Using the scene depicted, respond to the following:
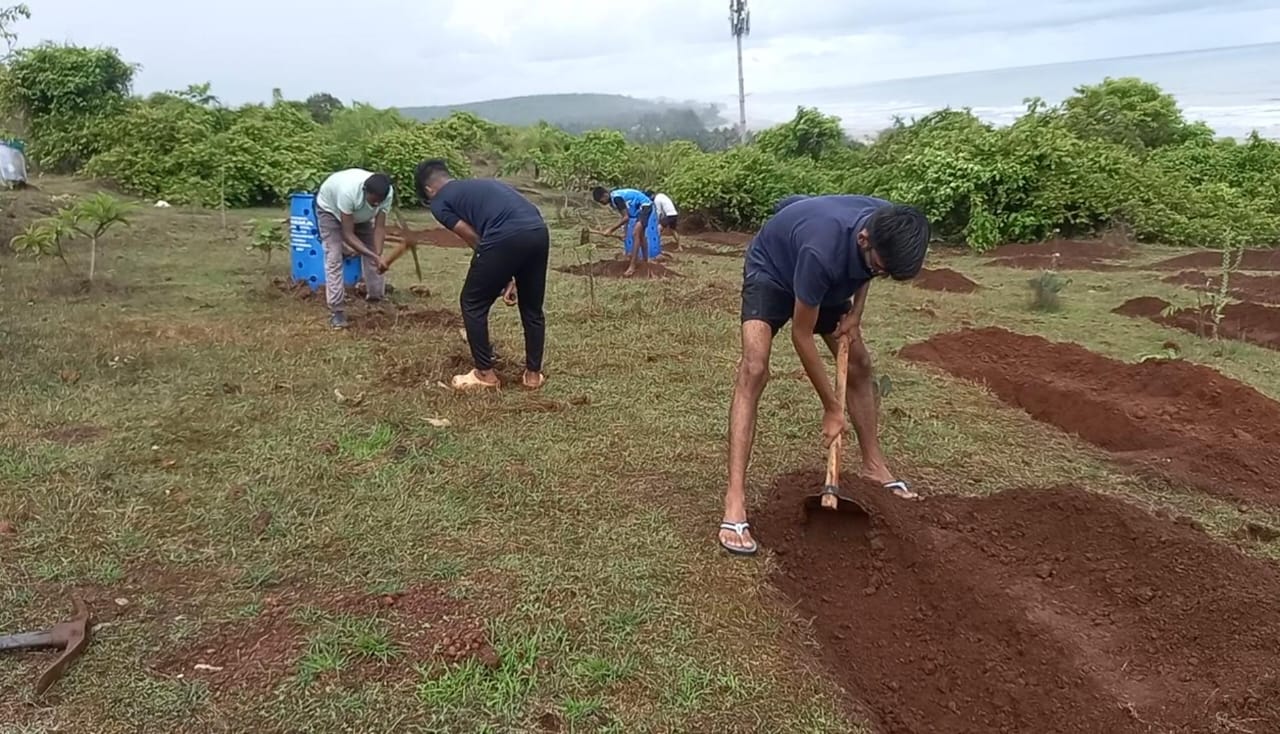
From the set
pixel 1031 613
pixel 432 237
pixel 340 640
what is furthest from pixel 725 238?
pixel 340 640

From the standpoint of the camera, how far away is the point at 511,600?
3.14m

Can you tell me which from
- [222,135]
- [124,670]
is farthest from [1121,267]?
[222,135]

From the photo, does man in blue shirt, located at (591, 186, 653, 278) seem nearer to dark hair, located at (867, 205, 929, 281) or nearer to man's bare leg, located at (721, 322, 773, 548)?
man's bare leg, located at (721, 322, 773, 548)

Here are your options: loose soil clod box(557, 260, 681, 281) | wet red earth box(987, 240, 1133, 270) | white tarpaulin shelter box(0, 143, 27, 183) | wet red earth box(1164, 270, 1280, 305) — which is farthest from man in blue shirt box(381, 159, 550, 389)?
white tarpaulin shelter box(0, 143, 27, 183)

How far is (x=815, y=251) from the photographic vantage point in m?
3.14

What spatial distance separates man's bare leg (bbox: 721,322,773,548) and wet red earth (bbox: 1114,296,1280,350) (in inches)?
202

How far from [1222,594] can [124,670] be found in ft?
11.3

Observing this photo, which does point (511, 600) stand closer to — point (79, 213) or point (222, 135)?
point (79, 213)

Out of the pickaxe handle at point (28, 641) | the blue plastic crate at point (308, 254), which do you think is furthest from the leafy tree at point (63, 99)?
the pickaxe handle at point (28, 641)

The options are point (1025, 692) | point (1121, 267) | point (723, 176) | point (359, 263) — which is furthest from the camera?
point (723, 176)

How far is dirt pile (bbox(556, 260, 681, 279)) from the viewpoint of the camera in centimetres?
993

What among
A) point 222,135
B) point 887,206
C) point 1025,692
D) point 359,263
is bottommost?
point 1025,692

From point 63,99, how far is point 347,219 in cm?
1473

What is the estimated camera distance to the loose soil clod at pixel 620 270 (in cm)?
991
